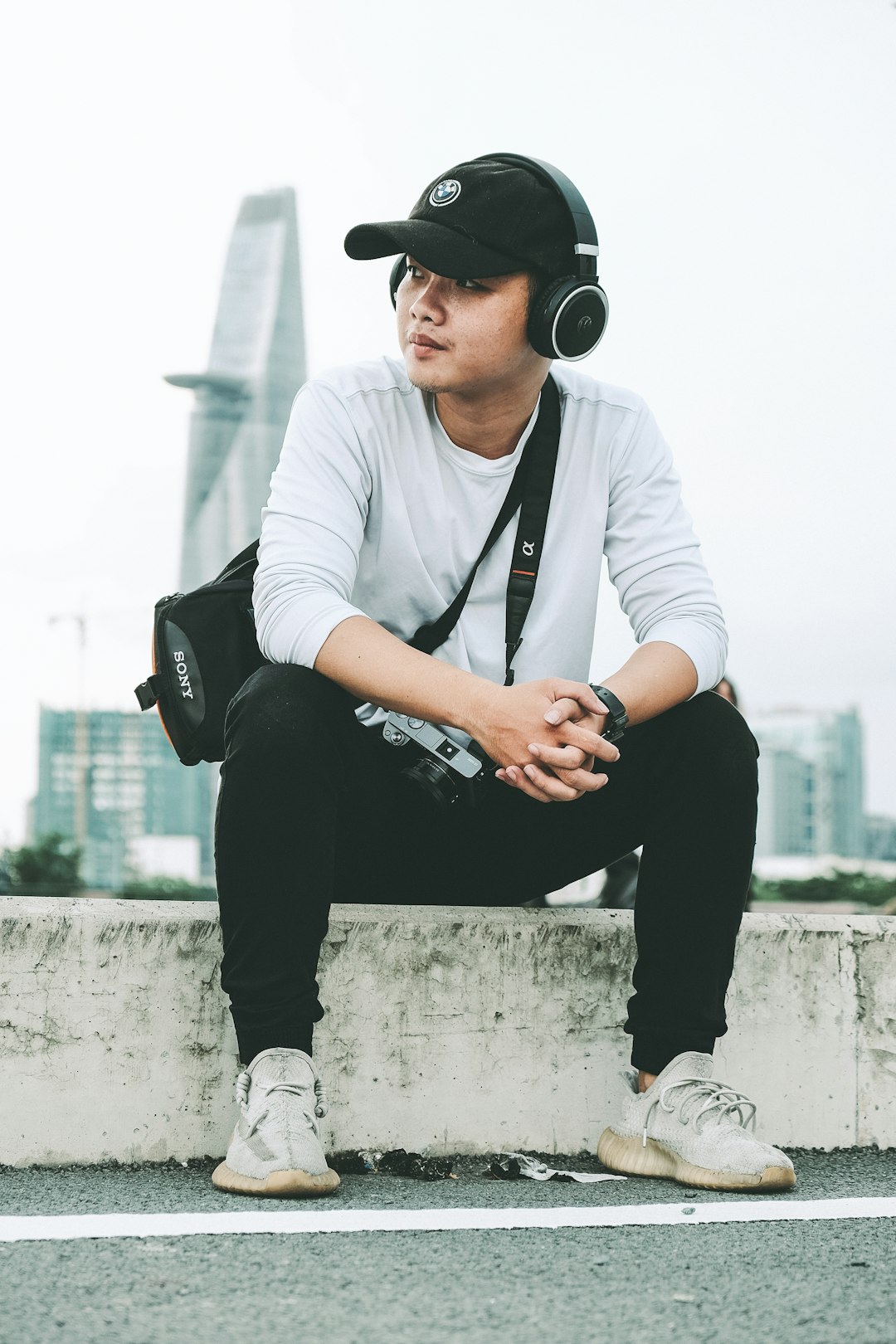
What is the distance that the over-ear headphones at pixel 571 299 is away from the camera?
261 cm

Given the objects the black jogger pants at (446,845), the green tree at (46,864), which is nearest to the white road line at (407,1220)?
the black jogger pants at (446,845)

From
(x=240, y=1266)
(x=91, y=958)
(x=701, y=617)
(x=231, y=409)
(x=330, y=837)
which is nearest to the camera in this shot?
(x=240, y=1266)

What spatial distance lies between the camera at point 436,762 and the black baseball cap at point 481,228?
0.82 metres

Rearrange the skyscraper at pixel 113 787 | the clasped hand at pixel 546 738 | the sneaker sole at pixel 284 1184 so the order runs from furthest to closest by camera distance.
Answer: the skyscraper at pixel 113 787 < the clasped hand at pixel 546 738 < the sneaker sole at pixel 284 1184

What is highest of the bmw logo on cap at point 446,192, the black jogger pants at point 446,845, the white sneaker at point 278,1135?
the bmw logo on cap at point 446,192

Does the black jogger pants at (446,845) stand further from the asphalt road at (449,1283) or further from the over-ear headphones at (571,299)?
the over-ear headphones at (571,299)

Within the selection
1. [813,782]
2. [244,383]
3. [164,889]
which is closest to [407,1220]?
[164,889]

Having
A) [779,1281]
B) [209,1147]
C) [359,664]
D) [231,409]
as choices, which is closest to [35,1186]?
[209,1147]

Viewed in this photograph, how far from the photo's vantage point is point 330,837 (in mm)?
2268

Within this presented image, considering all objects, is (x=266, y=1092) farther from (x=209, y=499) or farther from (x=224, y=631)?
(x=209, y=499)

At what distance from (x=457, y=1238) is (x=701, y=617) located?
50.8 inches

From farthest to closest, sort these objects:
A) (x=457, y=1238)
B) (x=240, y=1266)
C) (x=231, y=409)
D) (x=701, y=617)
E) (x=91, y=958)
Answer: (x=231, y=409) < (x=701, y=617) < (x=91, y=958) < (x=457, y=1238) < (x=240, y=1266)

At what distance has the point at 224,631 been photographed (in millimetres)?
2689

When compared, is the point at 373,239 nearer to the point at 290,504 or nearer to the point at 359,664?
the point at 290,504
